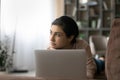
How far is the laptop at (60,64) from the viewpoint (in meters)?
1.62

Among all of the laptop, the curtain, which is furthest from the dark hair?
the curtain

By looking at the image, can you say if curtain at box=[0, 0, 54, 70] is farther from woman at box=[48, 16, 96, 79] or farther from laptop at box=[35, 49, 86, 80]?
laptop at box=[35, 49, 86, 80]

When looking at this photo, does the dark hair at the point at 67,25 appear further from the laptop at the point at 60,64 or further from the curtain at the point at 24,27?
the curtain at the point at 24,27

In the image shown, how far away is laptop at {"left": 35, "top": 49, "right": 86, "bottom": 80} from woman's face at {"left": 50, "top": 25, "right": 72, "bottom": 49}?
1.69 ft

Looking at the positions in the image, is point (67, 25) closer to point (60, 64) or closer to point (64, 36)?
point (64, 36)

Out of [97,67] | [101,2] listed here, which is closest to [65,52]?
[97,67]

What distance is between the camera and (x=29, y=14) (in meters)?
6.27

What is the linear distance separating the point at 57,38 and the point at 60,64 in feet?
1.92

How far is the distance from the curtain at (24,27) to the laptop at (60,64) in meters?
4.42

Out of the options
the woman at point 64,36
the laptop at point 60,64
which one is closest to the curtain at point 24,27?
the woman at point 64,36

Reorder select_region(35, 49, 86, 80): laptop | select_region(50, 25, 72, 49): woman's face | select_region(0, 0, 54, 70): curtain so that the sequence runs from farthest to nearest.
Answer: select_region(0, 0, 54, 70): curtain, select_region(50, 25, 72, 49): woman's face, select_region(35, 49, 86, 80): laptop

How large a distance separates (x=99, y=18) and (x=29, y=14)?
199 centimetres

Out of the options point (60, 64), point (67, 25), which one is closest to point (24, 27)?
point (67, 25)

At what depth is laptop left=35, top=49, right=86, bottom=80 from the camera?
1.62 m
